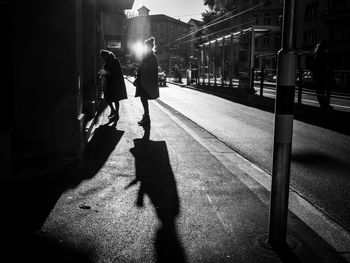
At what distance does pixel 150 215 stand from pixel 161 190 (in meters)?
0.84

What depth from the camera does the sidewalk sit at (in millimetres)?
3086

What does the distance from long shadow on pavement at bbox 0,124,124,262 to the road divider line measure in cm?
185

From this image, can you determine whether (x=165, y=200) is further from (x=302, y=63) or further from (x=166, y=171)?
(x=302, y=63)

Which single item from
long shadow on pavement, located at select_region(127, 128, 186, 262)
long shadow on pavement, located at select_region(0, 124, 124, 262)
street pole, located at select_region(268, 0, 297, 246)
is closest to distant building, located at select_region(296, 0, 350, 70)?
long shadow on pavement, located at select_region(127, 128, 186, 262)

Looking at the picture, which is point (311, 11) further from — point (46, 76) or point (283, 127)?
point (283, 127)

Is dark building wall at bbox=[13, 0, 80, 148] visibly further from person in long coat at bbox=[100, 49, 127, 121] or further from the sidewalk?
person in long coat at bbox=[100, 49, 127, 121]

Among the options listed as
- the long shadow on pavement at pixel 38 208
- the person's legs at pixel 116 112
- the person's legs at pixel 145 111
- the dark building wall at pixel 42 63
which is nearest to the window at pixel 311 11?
the person's legs at pixel 116 112

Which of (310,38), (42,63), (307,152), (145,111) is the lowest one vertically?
(307,152)

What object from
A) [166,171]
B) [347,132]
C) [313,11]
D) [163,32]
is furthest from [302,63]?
[163,32]

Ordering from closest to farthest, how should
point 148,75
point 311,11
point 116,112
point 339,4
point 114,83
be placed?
1. point 148,75
2. point 114,83
3. point 116,112
4. point 339,4
5. point 311,11

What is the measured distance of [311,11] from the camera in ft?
156

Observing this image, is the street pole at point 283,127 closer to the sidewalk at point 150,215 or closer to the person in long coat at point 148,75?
the sidewalk at point 150,215

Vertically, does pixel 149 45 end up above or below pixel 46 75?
above

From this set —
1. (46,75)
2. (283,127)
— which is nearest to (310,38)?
(46,75)
